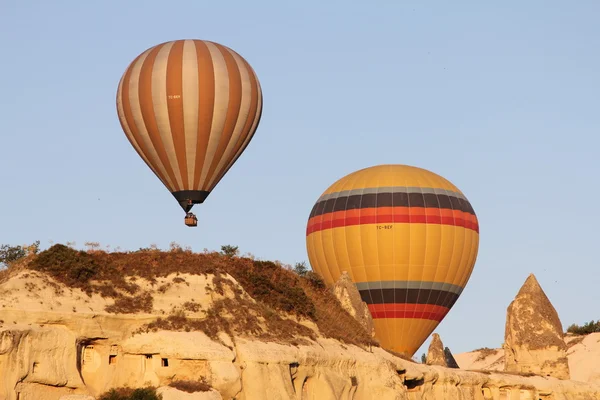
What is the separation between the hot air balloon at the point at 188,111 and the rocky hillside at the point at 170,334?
11727mm

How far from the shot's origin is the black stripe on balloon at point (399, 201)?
270ft

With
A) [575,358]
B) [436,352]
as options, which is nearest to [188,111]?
[436,352]

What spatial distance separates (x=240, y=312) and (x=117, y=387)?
6194mm

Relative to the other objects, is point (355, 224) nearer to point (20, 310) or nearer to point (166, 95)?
point (166, 95)

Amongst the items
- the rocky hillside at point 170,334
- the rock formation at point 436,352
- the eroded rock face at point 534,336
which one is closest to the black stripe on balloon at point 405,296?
the rock formation at point 436,352

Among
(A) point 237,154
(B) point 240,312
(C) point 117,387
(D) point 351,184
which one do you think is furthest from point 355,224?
(C) point 117,387

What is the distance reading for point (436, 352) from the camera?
83375 millimetres

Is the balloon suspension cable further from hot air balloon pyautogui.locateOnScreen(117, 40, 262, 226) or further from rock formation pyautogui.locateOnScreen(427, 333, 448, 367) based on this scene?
rock formation pyautogui.locateOnScreen(427, 333, 448, 367)

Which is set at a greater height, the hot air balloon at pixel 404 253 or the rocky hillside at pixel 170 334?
the hot air balloon at pixel 404 253

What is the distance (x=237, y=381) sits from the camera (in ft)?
154

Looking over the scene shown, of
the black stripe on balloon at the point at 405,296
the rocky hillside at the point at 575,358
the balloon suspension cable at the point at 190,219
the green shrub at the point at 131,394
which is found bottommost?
the green shrub at the point at 131,394

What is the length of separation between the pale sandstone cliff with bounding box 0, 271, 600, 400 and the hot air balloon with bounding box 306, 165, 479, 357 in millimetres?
28572

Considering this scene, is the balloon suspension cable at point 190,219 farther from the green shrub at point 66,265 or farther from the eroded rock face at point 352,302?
the green shrub at point 66,265

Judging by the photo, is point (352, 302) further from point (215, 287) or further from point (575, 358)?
point (575, 358)
